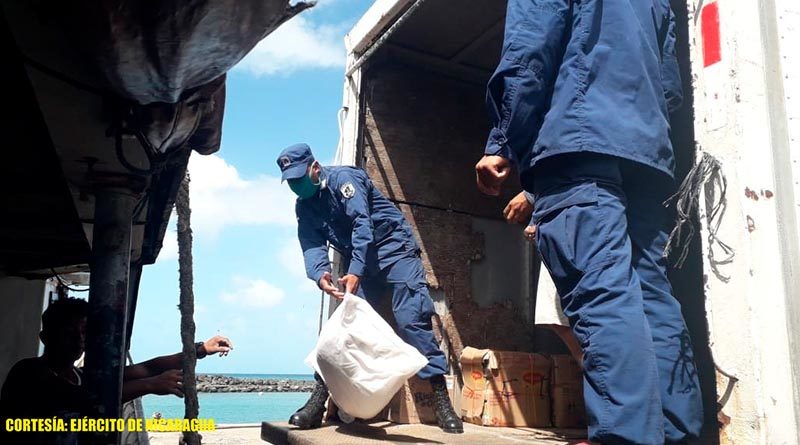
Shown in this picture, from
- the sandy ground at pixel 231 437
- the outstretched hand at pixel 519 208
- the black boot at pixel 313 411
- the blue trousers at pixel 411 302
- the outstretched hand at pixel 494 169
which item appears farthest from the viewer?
the sandy ground at pixel 231 437

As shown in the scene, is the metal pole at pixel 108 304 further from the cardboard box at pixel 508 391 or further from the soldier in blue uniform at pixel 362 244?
the cardboard box at pixel 508 391

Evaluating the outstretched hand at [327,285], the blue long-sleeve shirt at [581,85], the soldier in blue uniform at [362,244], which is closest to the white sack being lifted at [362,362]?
the soldier in blue uniform at [362,244]

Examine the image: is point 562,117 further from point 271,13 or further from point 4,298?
point 4,298

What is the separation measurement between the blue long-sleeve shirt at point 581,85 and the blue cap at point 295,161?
1.74 m

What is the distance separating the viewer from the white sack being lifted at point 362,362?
8.45 feet

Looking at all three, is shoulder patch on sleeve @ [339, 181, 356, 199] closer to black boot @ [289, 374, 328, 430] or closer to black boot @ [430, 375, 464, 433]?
black boot @ [289, 374, 328, 430]

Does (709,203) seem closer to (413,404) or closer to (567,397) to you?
(567,397)

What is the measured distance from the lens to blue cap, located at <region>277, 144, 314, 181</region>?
3340 mm

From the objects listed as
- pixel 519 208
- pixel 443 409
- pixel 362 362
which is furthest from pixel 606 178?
pixel 443 409

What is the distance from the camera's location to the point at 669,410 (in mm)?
1546

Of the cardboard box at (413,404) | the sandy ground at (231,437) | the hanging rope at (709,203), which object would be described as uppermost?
the hanging rope at (709,203)

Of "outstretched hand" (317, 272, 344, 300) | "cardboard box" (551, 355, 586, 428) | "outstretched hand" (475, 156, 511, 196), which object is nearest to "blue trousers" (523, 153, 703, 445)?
"outstretched hand" (475, 156, 511, 196)

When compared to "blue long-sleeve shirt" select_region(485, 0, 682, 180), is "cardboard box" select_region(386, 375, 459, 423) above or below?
below

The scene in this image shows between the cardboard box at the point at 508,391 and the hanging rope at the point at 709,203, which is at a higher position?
the hanging rope at the point at 709,203
